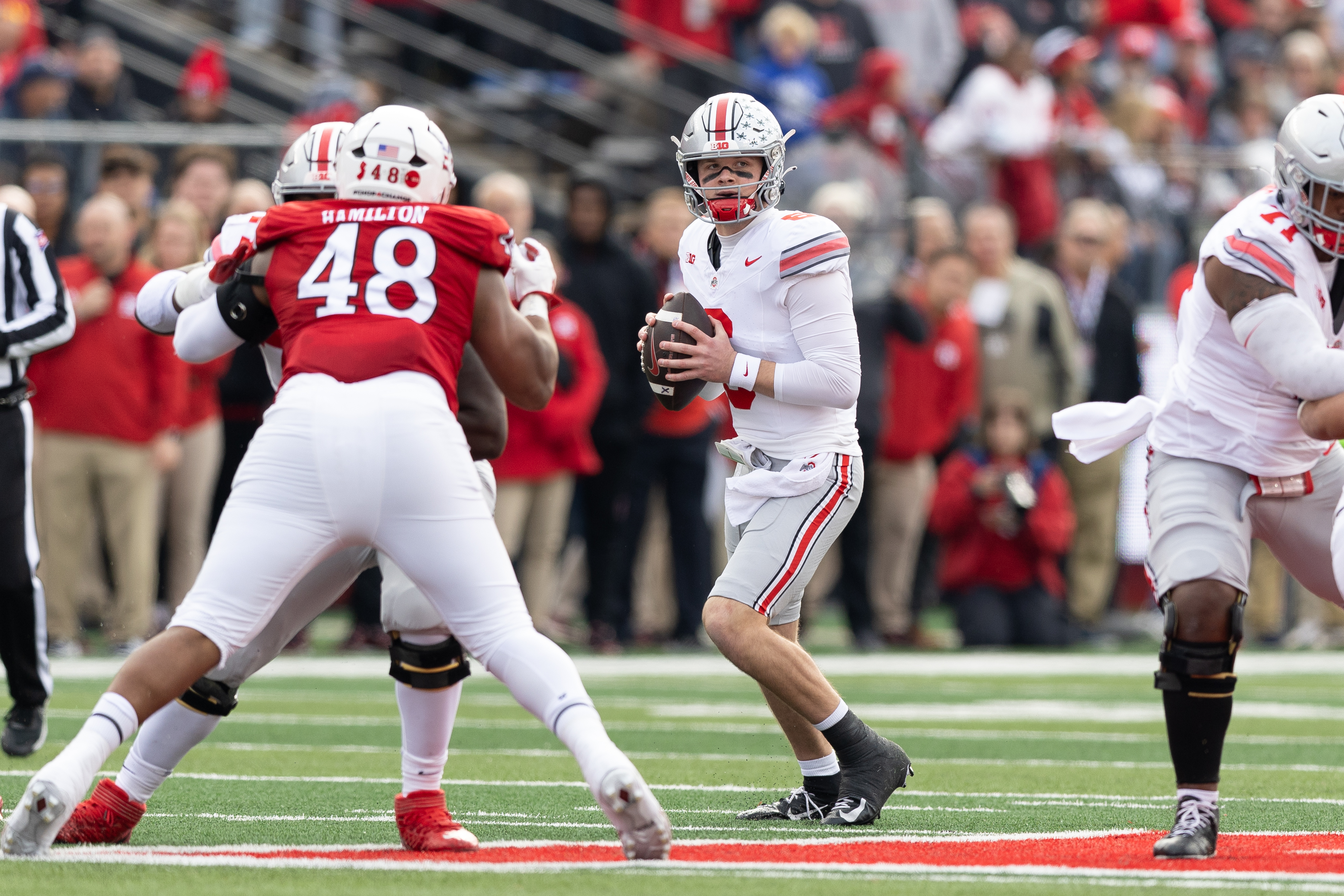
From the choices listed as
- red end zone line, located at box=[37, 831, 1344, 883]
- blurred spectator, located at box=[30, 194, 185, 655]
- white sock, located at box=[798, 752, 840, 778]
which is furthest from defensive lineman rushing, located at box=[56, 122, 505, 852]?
blurred spectator, located at box=[30, 194, 185, 655]

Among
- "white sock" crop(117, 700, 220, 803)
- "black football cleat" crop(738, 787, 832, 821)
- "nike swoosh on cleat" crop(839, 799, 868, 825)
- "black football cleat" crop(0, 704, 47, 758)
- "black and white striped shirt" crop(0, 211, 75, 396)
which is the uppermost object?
"black and white striped shirt" crop(0, 211, 75, 396)

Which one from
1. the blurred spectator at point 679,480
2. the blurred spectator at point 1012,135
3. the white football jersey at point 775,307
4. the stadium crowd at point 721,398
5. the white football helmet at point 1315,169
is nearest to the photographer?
the white football helmet at point 1315,169

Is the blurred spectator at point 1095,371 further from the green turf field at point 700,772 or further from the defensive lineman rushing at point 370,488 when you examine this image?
the defensive lineman rushing at point 370,488

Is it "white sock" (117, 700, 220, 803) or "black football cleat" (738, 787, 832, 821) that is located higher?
"white sock" (117, 700, 220, 803)

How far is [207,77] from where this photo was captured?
1354cm

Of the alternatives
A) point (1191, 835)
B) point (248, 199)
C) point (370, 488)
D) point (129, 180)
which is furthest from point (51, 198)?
point (1191, 835)

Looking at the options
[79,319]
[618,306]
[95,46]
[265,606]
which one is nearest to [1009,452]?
[618,306]

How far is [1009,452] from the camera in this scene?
39.0 feet

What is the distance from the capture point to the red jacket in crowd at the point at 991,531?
11.8m

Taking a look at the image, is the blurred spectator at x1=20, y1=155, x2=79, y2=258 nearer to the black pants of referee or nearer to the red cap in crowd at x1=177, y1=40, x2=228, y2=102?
the red cap in crowd at x1=177, y1=40, x2=228, y2=102

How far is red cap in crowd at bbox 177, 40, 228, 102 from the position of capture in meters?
13.4

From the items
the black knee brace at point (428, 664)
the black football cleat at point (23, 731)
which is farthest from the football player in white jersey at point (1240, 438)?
the black football cleat at point (23, 731)

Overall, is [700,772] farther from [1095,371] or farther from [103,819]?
[1095,371]

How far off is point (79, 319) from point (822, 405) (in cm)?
574
